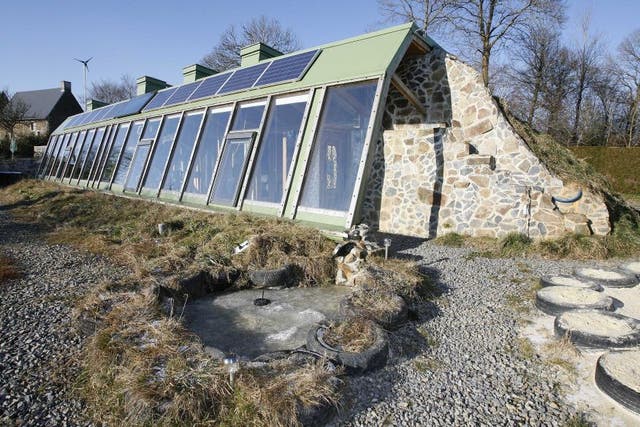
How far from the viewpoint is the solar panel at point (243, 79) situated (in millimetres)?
8960

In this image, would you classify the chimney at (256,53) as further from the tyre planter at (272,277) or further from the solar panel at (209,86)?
the tyre planter at (272,277)

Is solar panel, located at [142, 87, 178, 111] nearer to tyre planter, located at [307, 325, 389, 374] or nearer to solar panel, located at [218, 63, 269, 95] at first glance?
solar panel, located at [218, 63, 269, 95]

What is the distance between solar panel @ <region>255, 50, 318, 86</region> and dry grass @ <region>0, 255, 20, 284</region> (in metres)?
5.63

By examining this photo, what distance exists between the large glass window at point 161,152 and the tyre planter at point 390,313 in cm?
797

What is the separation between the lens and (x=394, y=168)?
875 centimetres

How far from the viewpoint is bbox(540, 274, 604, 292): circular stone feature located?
4.80m

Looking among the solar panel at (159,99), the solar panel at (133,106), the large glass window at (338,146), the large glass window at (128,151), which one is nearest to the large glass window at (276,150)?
the large glass window at (338,146)

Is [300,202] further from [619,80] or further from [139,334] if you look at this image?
[619,80]

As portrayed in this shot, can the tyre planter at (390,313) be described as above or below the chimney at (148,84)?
below

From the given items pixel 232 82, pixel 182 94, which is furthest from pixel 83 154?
pixel 232 82

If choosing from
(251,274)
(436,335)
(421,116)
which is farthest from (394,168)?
(436,335)

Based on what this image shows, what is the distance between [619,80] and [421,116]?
997 inches

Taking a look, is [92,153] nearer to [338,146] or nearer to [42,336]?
[338,146]

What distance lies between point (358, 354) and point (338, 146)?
184 inches
